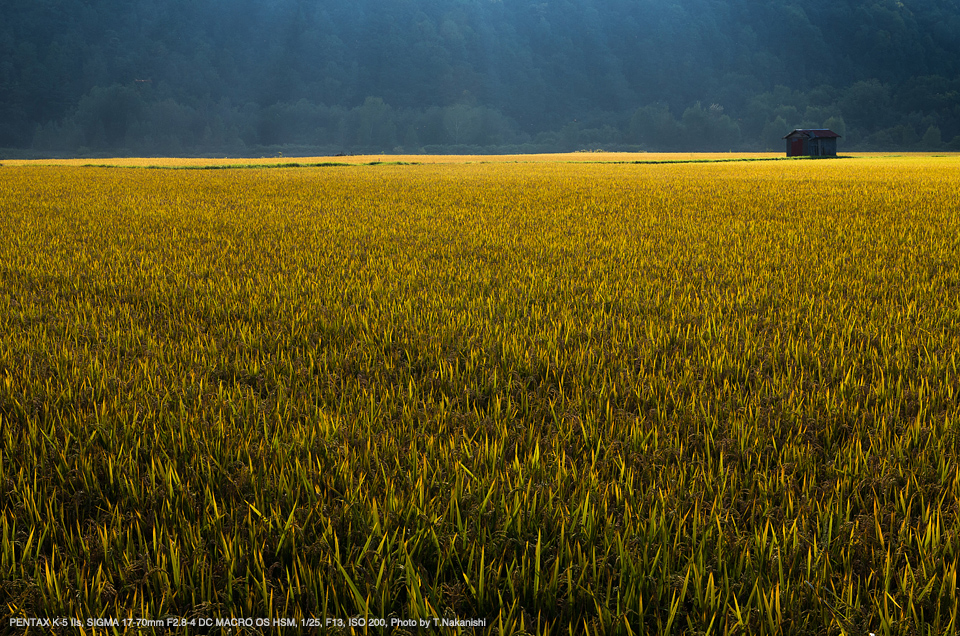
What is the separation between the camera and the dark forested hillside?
144 metres

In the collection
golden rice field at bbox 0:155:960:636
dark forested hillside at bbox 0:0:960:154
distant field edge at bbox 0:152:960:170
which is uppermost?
dark forested hillside at bbox 0:0:960:154

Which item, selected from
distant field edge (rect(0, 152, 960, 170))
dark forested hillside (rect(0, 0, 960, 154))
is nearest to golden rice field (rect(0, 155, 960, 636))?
distant field edge (rect(0, 152, 960, 170))

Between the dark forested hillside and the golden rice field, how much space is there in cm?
12244

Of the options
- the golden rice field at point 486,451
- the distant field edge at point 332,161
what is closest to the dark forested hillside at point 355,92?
the distant field edge at point 332,161

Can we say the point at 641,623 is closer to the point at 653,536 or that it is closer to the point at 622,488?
the point at 653,536

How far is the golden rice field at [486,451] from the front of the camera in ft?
5.13

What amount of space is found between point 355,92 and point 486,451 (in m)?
192

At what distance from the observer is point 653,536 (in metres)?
1.76

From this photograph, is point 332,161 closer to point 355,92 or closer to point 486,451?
point 486,451

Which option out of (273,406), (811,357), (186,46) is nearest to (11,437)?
(273,406)

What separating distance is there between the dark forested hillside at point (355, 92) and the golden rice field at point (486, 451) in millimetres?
122436

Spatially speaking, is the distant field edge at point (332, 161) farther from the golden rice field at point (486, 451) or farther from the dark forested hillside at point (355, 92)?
the dark forested hillside at point (355, 92)

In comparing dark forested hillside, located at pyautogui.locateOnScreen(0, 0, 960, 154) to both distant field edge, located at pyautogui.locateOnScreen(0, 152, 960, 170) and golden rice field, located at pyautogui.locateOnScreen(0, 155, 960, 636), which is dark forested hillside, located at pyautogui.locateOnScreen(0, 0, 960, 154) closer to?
distant field edge, located at pyautogui.locateOnScreen(0, 152, 960, 170)

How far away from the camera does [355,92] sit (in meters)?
180
